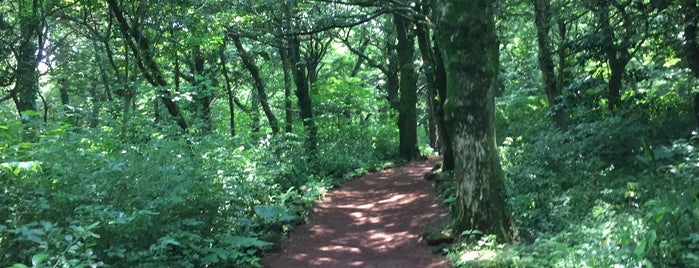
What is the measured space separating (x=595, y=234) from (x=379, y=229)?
4.05 meters

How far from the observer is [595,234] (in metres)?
4.95

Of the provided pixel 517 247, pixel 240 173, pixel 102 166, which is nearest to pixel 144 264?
pixel 102 166

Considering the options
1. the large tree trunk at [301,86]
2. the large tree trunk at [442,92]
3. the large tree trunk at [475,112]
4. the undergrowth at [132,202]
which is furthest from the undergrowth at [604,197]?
the large tree trunk at [301,86]

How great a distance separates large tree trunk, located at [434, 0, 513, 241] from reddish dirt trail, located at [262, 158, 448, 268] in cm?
92

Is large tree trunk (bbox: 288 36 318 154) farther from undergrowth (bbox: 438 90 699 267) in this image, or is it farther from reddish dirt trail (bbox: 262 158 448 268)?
undergrowth (bbox: 438 90 699 267)

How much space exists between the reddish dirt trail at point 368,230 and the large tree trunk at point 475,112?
92cm

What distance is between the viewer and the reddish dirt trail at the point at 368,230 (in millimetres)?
6758

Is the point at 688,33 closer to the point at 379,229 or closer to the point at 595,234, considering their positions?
the point at 595,234

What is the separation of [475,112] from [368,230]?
3156 mm

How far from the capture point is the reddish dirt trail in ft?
22.2

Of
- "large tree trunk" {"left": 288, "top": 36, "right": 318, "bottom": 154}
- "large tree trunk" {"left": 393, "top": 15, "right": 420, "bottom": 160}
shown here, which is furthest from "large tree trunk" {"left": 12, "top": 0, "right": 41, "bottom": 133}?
"large tree trunk" {"left": 393, "top": 15, "right": 420, "bottom": 160}

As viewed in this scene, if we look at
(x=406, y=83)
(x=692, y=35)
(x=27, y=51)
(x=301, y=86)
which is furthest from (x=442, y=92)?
(x=27, y=51)

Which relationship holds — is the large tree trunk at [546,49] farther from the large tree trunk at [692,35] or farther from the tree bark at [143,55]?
the tree bark at [143,55]

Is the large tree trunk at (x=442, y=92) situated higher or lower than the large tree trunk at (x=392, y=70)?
lower
